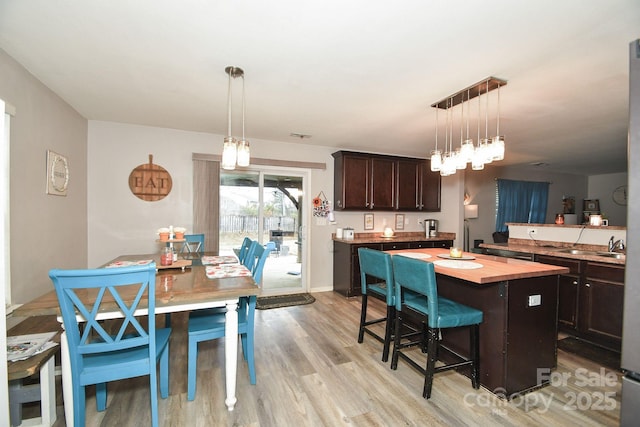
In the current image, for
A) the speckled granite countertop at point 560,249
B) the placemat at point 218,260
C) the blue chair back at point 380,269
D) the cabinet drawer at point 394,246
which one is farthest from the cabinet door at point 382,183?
the placemat at point 218,260

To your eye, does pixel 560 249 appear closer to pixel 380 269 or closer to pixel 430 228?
pixel 430 228

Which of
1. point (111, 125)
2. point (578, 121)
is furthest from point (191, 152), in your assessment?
point (578, 121)

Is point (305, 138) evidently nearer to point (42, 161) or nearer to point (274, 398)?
point (42, 161)

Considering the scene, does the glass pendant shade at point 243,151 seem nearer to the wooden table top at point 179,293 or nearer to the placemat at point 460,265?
the wooden table top at point 179,293

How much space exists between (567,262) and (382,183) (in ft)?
8.55

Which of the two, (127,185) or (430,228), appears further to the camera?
(430,228)

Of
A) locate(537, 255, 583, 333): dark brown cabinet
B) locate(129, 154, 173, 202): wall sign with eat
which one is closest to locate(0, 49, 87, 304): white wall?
locate(129, 154, 173, 202): wall sign with eat

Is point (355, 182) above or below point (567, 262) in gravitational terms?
above

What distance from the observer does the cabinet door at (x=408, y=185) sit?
496cm

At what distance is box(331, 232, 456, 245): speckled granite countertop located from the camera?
172 inches

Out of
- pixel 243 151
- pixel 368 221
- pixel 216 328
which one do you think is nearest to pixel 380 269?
pixel 216 328

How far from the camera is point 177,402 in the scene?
6.28 feet

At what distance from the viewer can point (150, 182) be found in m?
3.71

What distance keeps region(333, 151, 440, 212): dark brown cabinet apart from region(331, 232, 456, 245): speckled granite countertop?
20.0 inches
